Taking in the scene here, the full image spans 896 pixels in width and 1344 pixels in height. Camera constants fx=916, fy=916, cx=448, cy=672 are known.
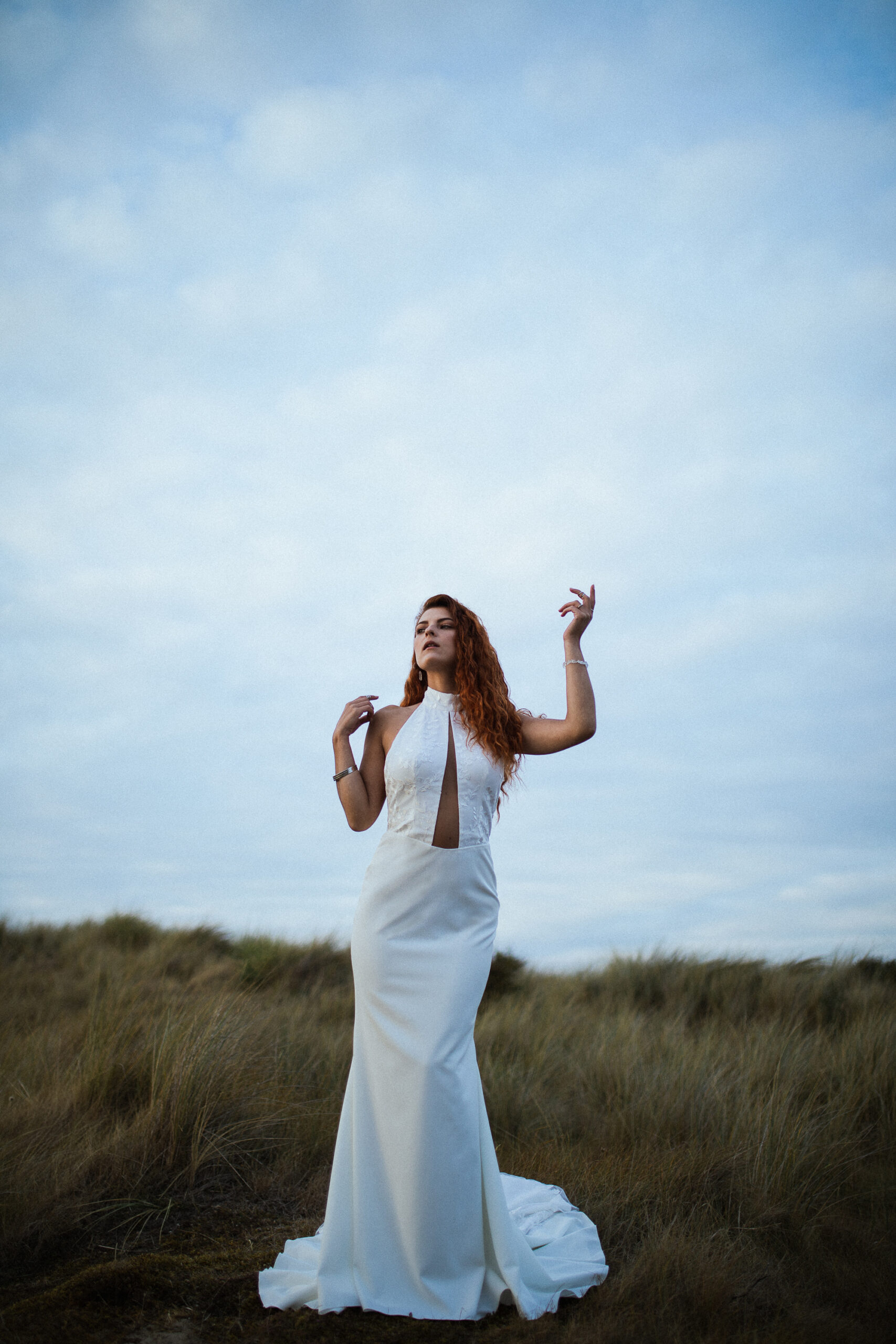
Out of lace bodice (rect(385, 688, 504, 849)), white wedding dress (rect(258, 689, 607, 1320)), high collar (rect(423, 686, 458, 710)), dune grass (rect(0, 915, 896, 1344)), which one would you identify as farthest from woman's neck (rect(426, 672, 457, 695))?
dune grass (rect(0, 915, 896, 1344))

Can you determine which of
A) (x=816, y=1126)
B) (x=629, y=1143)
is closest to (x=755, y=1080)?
(x=816, y=1126)

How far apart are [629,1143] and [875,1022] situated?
3.04 meters

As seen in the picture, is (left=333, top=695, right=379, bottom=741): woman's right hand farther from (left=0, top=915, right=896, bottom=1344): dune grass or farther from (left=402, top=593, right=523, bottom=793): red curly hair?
(left=0, top=915, right=896, bottom=1344): dune grass

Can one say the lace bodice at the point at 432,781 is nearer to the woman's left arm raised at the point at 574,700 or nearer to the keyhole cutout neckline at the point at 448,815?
the keyhole cutout neckline at the point at 448,815

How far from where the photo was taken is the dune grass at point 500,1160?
3.42 meters

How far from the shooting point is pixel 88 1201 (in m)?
4.31

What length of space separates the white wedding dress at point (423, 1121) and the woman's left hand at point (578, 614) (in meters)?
0.68

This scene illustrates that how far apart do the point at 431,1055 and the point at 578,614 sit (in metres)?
1.92

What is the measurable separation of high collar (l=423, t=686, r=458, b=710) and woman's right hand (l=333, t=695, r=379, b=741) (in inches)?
10.6

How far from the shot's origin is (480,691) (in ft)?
13.7

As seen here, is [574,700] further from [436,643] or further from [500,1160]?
[500,1160]

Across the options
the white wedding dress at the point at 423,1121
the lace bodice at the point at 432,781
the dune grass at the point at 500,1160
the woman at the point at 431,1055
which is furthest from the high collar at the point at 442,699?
the dune grass at the point at 500,1160

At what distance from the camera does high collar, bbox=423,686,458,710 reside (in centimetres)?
419

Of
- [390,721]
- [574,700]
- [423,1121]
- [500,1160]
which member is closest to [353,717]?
[390,721]
